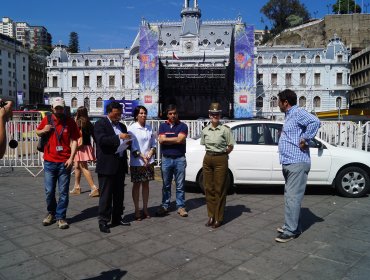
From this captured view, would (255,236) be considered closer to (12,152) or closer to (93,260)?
(93,260)

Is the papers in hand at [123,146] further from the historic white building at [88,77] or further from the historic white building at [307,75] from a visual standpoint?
the historic white building at [88,77]

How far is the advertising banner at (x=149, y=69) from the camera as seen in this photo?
2752cm

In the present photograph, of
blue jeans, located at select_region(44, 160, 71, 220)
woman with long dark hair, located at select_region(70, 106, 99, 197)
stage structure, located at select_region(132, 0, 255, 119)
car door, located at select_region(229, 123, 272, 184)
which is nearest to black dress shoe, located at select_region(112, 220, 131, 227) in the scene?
blue jeans, located at select_region(44, 160, 71, 220)

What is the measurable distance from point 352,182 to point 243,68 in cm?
2018

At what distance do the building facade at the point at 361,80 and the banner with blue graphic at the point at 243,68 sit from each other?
3570cm

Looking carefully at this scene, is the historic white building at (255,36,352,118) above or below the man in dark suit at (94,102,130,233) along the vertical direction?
above

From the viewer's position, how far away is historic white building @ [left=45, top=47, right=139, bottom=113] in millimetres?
64250

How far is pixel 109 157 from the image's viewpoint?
4758 millimetres

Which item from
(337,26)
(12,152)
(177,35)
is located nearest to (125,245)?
(12,152)

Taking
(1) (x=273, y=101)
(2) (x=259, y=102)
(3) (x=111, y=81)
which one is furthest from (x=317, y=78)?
(3) (x=111, y=81)

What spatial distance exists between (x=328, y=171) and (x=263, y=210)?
1954 mm

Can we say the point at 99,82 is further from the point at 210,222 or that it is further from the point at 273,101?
the point at 210,222

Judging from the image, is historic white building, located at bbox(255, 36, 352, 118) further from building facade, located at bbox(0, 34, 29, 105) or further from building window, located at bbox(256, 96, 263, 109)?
building facade, located at bbox(0, 34, 29, 105)

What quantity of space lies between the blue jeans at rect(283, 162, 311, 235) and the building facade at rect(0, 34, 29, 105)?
77.5 m
